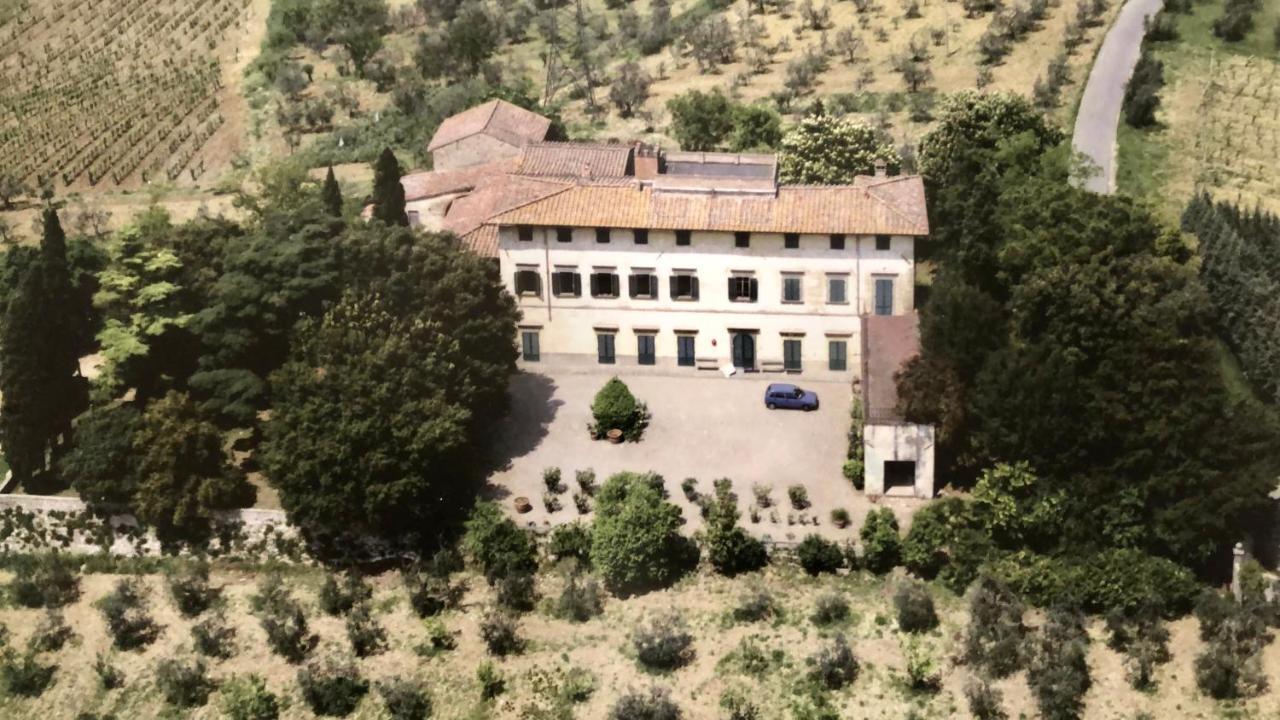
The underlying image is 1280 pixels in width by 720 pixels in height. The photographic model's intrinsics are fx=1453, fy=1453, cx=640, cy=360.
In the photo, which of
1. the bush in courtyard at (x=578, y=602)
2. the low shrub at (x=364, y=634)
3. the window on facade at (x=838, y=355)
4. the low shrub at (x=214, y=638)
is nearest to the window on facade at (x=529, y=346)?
the window on facade at (x=838, y=355)

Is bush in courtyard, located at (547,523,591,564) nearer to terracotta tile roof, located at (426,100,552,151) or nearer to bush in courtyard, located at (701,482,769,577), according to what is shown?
bush in courtyard, located at (701,482,769,577)

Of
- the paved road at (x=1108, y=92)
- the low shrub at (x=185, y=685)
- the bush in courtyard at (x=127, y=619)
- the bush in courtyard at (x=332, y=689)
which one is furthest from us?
the paved road at (x=1108, y=92)

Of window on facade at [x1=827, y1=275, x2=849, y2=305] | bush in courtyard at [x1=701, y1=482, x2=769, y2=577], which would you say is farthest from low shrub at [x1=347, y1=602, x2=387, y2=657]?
window on facade at [x1=827, y1=275, x2=849, y2=305]

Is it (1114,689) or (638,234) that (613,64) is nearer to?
(638,234)

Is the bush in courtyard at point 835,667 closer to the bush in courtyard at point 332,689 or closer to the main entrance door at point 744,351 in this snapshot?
the bush in courtyard at point 332,689

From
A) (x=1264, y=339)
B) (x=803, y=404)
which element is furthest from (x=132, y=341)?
(x=1264, y=339)

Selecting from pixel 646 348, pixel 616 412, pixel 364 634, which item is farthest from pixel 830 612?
pixel 646 348
